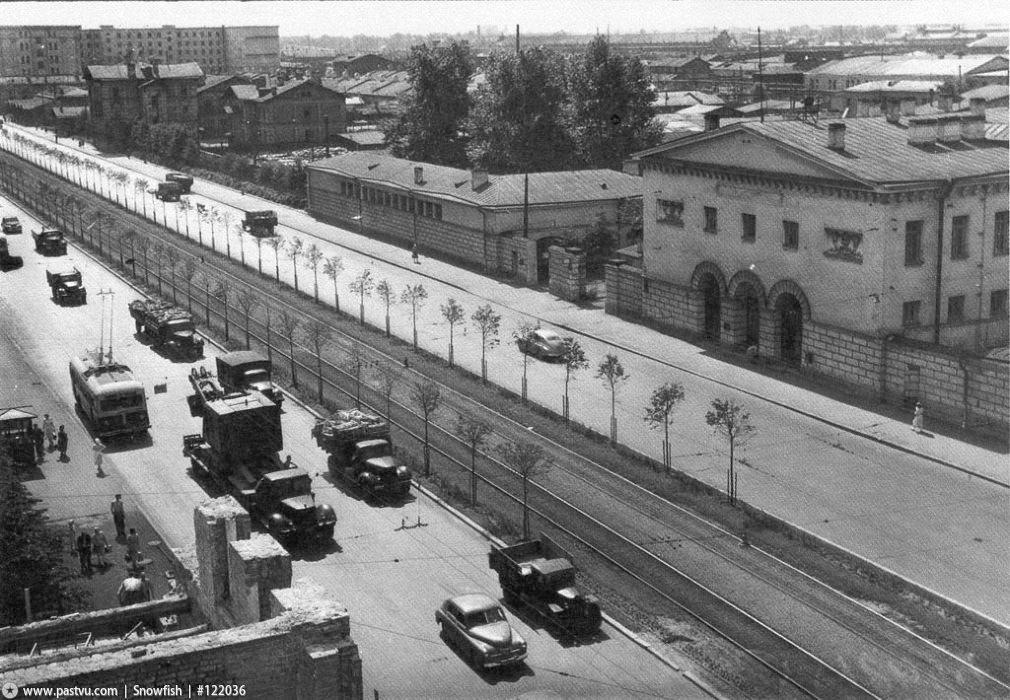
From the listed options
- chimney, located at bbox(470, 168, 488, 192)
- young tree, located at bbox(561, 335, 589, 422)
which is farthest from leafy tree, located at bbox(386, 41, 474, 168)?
young tree, located at bbox(561, 335, 589, 422)

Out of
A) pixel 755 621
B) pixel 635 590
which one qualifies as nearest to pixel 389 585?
pixel 635 590

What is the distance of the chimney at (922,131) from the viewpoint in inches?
1656

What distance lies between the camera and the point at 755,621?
23.5m

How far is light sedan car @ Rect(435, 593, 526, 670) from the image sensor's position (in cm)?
2147

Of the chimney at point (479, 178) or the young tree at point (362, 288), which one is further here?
the chimney at point (479, 178)

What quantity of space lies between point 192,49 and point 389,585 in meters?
70.9

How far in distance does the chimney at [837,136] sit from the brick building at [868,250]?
0.13 feet

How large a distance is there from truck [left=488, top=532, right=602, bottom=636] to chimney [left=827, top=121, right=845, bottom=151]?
2190 cm

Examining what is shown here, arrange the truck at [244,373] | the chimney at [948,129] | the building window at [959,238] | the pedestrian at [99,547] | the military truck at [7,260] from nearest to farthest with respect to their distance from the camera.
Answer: the pedestrian at [99,547] → the truck at [244,373] → the building window at [959,238] → the chimney at [948,129] → the military truck at [7,260]

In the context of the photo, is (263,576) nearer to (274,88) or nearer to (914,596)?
(914,596)

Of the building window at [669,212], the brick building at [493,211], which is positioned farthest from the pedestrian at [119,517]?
the brick building at [493,211]

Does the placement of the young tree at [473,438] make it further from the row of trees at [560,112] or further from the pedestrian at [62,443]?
the row of trees at [560,112]

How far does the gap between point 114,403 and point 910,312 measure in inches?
973

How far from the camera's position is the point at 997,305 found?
41.3 meters
